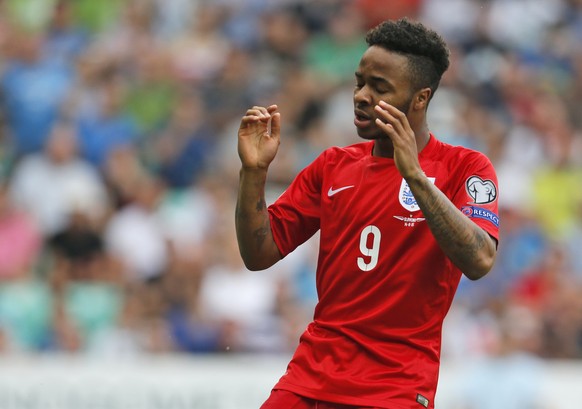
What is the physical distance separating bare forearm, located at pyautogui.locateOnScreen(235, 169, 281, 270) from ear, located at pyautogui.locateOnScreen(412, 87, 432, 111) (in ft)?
2.34

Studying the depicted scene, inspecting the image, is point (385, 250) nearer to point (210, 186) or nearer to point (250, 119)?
point (250, 119)

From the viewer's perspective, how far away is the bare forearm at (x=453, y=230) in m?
4.92

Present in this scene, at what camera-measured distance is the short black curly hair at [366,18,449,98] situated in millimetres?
5316

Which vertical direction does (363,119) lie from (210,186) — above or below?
below

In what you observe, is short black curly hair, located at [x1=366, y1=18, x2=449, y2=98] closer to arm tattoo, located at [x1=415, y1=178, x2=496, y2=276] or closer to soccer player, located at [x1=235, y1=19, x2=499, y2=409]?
soccer player, located at [x1=235, y1=19, x2=499, y2=409]

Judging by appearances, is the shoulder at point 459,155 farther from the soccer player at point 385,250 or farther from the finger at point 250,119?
the finger at point 250,119

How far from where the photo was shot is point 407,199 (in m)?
5.30

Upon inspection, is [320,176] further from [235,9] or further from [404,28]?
[235,9]

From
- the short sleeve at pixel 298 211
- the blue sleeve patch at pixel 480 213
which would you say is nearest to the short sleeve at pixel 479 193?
the blue sleeve patch at pixel 480 213

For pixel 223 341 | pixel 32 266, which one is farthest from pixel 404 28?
pixel 32 266

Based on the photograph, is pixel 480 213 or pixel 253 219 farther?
pixel 253 219

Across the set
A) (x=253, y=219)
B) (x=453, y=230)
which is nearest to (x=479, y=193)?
(x=453, y=230)

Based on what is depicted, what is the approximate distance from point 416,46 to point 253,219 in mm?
1015

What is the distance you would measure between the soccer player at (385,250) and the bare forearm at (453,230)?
7 cm
